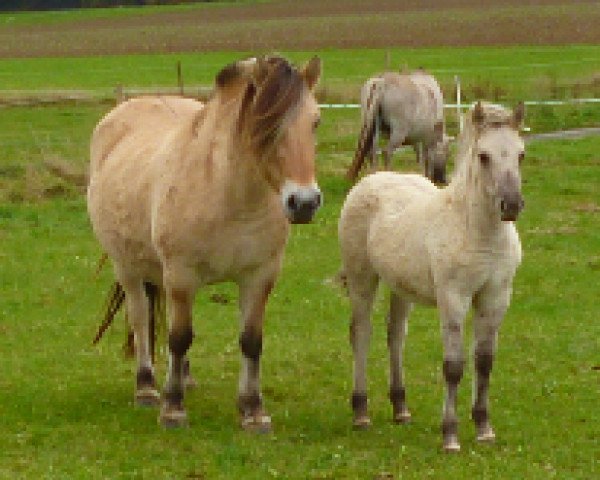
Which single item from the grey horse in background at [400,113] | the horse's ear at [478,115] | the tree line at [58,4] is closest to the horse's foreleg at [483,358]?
the horse's ear at [478,115]

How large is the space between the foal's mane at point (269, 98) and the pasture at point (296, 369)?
181 centimetres

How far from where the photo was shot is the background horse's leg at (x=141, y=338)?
31.1 ft

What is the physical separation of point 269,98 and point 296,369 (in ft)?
11.3

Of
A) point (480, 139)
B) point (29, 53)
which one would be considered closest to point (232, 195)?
point (480, 139)

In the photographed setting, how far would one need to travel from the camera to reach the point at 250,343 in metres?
8.64

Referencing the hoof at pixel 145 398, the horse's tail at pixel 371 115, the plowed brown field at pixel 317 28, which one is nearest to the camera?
the hoof at pixel 145 398

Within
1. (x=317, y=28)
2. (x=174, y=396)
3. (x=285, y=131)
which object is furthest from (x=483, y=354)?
(x=317, y=28)

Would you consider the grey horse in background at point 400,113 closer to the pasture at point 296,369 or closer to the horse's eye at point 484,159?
the pasture at point 296,369

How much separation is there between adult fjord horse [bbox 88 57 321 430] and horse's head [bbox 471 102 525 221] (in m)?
0.98

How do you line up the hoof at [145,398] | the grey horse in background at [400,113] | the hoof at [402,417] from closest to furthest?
the hoof at [402,417] < the hoof at [145,398] < the grey horse in background at [400,113]

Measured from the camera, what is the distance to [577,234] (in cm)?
1695

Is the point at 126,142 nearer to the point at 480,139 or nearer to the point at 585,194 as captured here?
the point at 480,139

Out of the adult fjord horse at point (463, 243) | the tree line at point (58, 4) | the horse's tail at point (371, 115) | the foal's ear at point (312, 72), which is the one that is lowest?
the tree line at point (58, 4)

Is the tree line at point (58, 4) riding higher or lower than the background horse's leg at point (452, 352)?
lower
